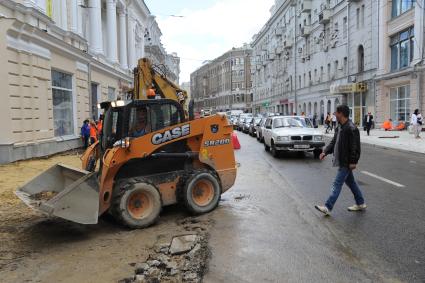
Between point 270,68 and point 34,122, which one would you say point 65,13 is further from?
point 270,68

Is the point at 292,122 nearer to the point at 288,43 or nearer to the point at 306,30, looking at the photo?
the point at 306,30

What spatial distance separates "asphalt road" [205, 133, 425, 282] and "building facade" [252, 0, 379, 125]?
1087 inches

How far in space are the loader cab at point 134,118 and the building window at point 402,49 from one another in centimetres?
2654

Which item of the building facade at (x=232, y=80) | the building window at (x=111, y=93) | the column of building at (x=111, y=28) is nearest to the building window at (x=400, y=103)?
the building window at (x=111, y=93)

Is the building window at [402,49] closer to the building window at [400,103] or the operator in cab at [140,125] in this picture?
the building window at [400,103]

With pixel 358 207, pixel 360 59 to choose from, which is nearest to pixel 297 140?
pixel 358 207

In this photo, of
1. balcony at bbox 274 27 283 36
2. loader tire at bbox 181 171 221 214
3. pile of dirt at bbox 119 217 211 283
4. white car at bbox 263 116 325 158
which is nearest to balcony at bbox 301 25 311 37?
balcony at bbox 274 27 283 36

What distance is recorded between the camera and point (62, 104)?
19750 mm

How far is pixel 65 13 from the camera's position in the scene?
65.2 feet

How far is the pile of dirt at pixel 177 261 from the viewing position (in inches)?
180

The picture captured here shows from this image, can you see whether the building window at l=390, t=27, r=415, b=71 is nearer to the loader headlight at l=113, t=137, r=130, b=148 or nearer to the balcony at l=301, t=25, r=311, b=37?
the balcony at l=301, t=25, r=311, b=37

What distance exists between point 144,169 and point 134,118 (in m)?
0.85

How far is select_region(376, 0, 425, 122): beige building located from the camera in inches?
1096

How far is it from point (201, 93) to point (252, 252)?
5608 inches
